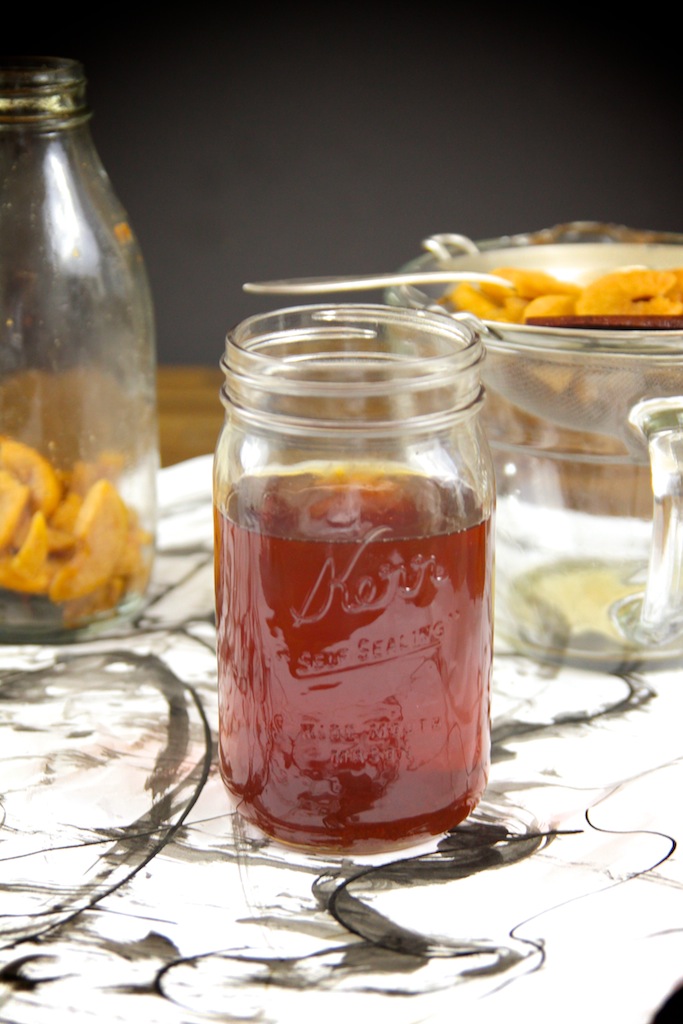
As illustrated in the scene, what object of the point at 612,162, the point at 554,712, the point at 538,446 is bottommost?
the point at 554,712

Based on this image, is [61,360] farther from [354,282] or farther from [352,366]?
[352,366]

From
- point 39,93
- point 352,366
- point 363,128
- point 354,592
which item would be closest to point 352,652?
point 354,592

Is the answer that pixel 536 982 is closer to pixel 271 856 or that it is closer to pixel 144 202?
pixel 271 856

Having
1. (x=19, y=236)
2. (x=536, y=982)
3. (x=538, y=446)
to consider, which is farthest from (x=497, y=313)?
(x=536, y=982)

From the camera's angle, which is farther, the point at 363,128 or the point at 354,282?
the point at 363,128

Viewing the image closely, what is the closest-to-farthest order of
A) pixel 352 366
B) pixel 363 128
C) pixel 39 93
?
pixel 352 366 → pixel 39 93 → pixel 363 128

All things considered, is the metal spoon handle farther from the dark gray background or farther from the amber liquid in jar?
the dark gray background

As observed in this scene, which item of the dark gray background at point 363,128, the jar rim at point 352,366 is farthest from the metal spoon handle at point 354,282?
the dark gray background at point 363,128
